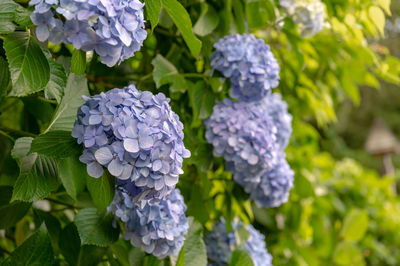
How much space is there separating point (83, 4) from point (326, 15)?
1.02 m

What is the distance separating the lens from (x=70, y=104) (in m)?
0.78

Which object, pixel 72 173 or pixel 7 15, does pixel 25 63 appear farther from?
pixel 72 173

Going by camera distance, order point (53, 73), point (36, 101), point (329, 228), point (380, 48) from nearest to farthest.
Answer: point (53, 73)
point (36, 101)
point (380, 48)
point (329, 228)

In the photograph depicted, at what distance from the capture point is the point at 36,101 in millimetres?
903

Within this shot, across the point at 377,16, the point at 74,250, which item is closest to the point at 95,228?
the point at 74,250

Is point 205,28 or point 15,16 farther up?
point 15,16

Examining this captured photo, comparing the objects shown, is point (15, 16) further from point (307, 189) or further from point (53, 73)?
point (307, 189)

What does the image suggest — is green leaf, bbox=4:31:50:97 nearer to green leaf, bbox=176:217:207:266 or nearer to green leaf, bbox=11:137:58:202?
Result: green leaf, bbox=11:137:58:202

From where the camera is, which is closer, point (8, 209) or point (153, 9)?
point (153, 9)

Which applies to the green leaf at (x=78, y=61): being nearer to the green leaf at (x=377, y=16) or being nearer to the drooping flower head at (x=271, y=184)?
the drooping flower head at (x=271, y=184)

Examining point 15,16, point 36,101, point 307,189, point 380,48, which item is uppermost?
point 15,16

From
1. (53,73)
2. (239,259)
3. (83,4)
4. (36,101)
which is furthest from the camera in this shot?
(239,259)

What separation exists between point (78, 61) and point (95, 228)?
346mm

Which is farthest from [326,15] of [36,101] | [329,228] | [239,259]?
[329,228]
